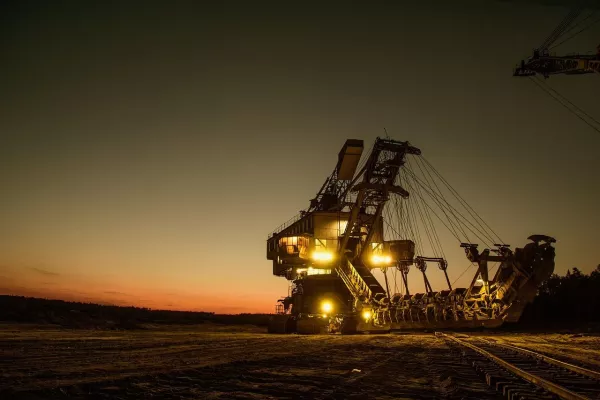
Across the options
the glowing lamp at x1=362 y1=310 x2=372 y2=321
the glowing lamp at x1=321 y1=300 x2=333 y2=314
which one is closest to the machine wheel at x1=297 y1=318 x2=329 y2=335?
the glowing lamp at x1=362 y1=310 x2=372 y2=321

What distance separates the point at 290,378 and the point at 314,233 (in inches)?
1385

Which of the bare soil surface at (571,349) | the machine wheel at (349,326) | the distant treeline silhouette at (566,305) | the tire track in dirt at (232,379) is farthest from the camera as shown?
the distant treeline silhouette at (566,305)

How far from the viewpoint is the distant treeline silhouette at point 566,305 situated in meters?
39.7

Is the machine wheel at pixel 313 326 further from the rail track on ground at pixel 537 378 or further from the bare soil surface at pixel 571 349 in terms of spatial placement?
the rail track on ground at pixel 537 378

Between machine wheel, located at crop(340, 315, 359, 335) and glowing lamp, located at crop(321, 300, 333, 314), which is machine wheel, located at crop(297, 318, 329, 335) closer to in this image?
machine wheel, located at crop(340, 315, 359, 335)

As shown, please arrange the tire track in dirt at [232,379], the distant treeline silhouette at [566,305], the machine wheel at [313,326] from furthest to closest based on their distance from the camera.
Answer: the distant treeline silhouette at [566,305]
the machine wheel at [313,326]
the tire track in dirt at [232,379]

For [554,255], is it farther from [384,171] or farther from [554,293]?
[554,293]

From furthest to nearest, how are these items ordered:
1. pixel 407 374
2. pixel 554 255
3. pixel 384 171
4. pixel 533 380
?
pixel 384 171 → pixel 554 255 → pixel 407 374 → pixel 533 380

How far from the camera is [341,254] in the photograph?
38.2 m

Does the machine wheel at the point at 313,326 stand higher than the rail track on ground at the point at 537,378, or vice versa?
the rail track on ground at the point at 537,378

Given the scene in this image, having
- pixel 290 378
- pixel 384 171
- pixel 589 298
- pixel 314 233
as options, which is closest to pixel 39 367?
pixel 290 378

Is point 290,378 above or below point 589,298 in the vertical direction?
below

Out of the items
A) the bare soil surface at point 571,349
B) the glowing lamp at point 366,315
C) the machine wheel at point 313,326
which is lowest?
the machine wheel at point 313,326

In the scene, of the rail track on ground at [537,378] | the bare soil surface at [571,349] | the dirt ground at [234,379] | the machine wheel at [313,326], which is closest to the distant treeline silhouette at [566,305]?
the machine wheel at [313,326]
